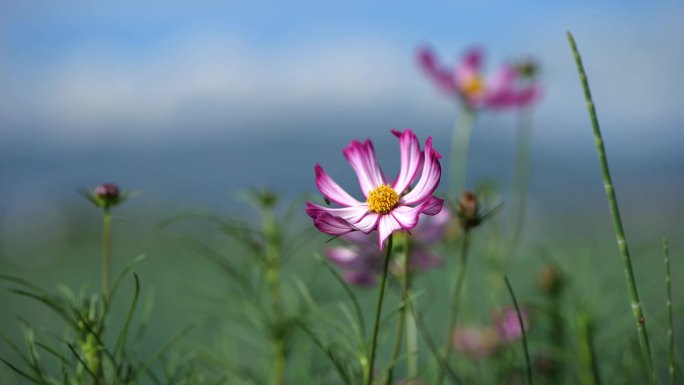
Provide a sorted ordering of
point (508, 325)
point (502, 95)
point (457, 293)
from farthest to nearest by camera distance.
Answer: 1. point (502, 95)
2. point (508, 325)
3. point (457, 293)

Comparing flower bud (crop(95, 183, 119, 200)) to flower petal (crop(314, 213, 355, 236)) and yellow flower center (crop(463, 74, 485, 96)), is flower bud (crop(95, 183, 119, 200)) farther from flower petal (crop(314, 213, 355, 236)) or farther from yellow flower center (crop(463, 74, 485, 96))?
yellow flower center (crop(463, 74, 485, 96))

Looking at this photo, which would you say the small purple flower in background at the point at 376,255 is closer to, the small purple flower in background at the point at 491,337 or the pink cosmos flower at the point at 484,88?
the small purple flower in background at the point at 491,337

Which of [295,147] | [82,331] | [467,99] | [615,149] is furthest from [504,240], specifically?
[615,149]

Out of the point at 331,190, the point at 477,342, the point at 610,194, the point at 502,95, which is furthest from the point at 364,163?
the point at 502,95

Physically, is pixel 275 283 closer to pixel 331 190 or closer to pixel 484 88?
pixel 331 190

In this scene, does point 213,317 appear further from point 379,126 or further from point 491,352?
point 379,126

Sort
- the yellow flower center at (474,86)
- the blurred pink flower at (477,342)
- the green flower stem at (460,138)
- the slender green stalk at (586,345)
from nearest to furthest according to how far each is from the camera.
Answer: the slender green stalk at (586,345), the blurred pink flower at (477,342), the green flower stem at (460,138), the yellow flower center at (474,86)


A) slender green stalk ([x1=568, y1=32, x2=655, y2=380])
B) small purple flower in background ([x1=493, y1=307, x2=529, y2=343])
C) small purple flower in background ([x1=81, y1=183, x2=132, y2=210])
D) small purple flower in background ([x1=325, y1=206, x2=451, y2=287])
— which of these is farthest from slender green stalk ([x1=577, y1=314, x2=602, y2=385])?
small purple flower in background ([x1=81, y1=183, x2=132, y2=210])

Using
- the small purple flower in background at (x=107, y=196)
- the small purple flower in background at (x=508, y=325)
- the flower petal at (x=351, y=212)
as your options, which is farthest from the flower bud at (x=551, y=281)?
the small purple flower in background at (x=107, y=196)
